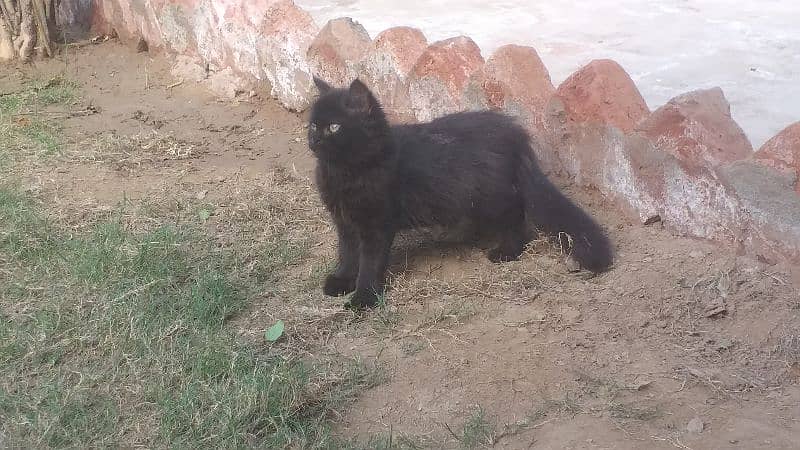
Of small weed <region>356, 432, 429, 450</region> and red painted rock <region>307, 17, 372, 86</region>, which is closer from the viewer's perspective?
small weed <region>356, 432, 429, 450</region>

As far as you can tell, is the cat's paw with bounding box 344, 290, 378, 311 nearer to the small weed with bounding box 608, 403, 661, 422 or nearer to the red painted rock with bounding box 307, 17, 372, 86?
the small weed with bounding box 608, 403, 661, 422

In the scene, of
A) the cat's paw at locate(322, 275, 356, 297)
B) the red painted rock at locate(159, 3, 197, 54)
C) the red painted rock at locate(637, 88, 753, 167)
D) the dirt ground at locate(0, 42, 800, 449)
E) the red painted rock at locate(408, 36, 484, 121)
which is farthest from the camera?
the red painted rock at locate(159, 3, 197, 54)

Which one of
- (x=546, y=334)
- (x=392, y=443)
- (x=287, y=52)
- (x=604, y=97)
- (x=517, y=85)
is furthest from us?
(x=287, y=52)

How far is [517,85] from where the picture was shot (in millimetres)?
4102

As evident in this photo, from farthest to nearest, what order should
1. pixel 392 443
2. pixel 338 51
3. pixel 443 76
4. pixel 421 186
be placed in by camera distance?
pixel 338 51 < pixel 443 76 < pixel 421 186 < pixel 392 443

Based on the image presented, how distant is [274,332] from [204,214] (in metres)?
1.18

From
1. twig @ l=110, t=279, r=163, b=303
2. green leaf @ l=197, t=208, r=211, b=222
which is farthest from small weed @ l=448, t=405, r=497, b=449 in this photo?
green leaf @ l=197, t=208, r=211, b=222

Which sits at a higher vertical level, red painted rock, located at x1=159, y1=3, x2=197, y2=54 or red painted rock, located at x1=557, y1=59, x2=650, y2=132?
red painted rock, located at x1=159, y1=3, x2=197, y2=54

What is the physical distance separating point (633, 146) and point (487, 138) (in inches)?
25.0

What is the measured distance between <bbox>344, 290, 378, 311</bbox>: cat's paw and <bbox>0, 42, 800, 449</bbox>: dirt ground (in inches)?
2.4

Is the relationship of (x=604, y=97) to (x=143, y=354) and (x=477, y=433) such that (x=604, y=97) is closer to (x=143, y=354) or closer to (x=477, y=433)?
(x=477, y=433)

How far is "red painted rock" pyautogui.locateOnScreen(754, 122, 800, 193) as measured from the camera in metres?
3.04

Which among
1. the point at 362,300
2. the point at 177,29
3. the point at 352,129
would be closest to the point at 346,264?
the point at 362,300

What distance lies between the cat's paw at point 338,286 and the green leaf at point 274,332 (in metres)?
0.39
